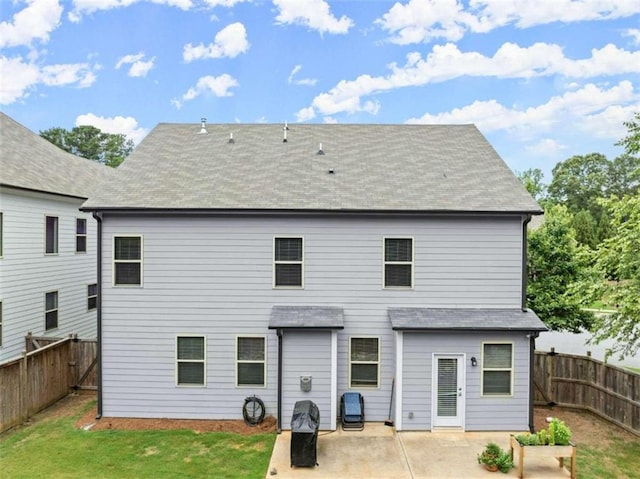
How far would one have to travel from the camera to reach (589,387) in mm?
10234

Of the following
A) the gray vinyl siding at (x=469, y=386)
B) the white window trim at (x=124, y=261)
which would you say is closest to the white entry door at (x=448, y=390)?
the gray vinyl siding at (x=469, y=386)

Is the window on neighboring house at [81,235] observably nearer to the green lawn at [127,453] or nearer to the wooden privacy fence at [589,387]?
the green lawn at [127,453]

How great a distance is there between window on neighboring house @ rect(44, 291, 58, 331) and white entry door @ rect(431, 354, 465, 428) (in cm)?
1241

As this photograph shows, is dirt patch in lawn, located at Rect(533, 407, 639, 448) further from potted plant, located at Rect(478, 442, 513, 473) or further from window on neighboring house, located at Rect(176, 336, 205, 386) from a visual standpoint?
window on neighboring house, located at Rect(176, 336, 205, 386)

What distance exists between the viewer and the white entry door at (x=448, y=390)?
9.11 m

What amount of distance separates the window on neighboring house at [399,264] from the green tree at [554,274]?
5529mm

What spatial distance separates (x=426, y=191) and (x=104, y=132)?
2158 inches

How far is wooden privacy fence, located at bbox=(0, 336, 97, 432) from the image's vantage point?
29.3 feet

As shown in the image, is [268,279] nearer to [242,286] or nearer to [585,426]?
[242,286]

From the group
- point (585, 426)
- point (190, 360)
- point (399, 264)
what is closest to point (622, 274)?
point (585, 426)

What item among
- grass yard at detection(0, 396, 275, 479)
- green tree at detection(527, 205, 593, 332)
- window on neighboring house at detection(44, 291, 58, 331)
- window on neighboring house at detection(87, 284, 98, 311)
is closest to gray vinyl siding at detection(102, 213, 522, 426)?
grass yard at detection(0, 396, 275, 479)

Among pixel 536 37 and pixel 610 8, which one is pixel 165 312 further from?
pixel 536 37

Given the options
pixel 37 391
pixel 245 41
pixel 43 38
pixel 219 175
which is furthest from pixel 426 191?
pixel 43 38

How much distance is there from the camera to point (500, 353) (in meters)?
9.22
